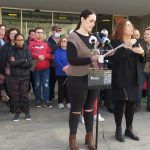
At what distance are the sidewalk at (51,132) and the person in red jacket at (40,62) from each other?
1.83 feet

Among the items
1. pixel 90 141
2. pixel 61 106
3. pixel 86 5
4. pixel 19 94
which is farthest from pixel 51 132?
pixel 86 5

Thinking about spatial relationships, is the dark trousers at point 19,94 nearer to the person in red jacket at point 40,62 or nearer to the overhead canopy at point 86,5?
the person in red jacket at point 40,62

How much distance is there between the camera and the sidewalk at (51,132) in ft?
16.3

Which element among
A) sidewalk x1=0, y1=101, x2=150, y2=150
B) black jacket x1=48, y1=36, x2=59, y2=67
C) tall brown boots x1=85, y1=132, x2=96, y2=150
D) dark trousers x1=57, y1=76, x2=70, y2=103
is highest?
black jacket x1=48, y1=36, x2=59, y2=67

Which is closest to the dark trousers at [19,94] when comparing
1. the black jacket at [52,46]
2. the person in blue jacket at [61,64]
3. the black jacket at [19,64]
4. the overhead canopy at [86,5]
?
the black jacket at [19,64]

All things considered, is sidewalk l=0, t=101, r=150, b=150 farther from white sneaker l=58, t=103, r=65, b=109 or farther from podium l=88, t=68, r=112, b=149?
podium l=88, t=68, r=112, b=149

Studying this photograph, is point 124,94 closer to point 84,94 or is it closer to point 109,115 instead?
point 84,94

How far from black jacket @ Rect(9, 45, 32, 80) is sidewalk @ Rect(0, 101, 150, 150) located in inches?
34.0

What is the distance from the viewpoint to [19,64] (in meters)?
6.20

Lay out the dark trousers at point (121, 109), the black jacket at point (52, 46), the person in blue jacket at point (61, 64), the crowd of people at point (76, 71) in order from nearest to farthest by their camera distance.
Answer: the crowd of people at point (76, 71) < the dark trousers at point (121, 109) < the person in blue jacket at point (61, 64) < the black jacket at point (52, 46)

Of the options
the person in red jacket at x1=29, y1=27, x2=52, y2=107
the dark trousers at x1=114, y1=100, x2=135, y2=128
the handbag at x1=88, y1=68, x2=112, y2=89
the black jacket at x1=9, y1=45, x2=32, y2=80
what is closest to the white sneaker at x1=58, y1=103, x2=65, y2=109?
the person in red jacket at x1=29, y1=27, x2=52, y2=107

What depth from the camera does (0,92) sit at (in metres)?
7.03

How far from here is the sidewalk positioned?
4.95 metres

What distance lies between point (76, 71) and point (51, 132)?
60.2 inches
